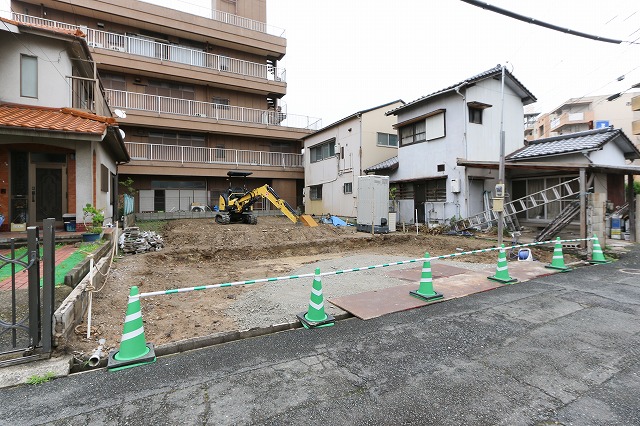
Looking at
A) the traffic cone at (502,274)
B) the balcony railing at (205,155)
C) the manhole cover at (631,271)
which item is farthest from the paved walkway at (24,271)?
the balcony railing at (205,155)

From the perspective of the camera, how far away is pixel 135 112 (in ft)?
66.2

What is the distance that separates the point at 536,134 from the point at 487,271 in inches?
2149

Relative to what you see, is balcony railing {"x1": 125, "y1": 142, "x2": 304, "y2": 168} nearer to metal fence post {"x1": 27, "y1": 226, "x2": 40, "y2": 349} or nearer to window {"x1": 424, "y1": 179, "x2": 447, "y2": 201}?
window {"x1": 424, "y1": 179, "x2": 447, "y2": 201}

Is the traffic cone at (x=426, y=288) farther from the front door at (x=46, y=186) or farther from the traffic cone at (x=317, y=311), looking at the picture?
the front door at (x=46, y=186)

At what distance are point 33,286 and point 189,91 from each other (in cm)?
2288

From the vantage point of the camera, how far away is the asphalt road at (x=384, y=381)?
8.96 feet

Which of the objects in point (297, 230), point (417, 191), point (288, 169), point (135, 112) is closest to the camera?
point (297, 230)

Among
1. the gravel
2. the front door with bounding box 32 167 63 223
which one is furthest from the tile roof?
the gravel

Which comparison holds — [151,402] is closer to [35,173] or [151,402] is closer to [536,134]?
[35,173]

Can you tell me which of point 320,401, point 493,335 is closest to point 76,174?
point 320,401

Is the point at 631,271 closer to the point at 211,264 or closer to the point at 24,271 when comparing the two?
the point at 211,264

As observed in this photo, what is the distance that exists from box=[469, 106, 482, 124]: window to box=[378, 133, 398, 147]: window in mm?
6484

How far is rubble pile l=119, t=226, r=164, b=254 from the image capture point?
1035 cm

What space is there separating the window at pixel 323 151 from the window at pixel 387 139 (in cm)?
352
